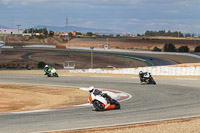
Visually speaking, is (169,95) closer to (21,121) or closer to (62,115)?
(62,115)

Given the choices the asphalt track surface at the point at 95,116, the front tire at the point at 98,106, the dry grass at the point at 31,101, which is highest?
the front tire at the point at 98,106

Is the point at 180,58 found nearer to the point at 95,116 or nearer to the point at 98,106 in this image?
the point at 98,106

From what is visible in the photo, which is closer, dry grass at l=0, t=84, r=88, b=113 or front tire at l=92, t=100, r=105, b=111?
front tire at l=92, t=100, r=105, b=111

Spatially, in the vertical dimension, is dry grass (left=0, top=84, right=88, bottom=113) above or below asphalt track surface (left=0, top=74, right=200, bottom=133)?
below

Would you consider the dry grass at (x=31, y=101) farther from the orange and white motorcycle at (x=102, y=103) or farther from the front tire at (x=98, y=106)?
the front tire at (x=98, y=106)

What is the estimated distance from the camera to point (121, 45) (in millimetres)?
136375

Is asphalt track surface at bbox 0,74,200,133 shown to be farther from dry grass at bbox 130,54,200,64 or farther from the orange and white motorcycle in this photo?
dry grass at bbox 130,54,200,64

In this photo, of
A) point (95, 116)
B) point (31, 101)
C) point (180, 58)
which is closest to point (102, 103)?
point (95, 116)

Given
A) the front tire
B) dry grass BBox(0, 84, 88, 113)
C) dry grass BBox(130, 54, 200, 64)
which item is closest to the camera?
the front tire

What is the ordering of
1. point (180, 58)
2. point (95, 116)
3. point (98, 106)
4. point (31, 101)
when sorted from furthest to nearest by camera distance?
point (180, 58) → point (31, 101) → point (98, 106) → point (95, 116)

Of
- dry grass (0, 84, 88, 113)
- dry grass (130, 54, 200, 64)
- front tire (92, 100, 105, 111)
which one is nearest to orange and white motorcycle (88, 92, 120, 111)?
front tire (92, 100, 105, 111)

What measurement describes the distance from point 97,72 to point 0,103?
26616mm

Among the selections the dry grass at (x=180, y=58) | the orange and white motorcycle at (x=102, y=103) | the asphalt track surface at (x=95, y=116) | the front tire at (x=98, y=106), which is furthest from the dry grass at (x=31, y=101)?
the dry grass at (x=180, y=58)

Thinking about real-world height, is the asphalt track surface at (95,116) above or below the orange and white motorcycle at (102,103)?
below
